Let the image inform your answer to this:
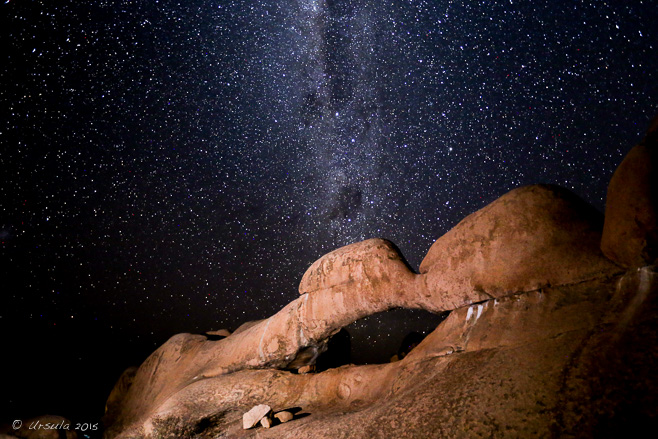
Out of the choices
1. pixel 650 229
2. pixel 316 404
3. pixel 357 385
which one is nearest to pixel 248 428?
pixel 316 404

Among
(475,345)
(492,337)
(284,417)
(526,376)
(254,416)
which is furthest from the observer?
(254,416)

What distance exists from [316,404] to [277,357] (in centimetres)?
117

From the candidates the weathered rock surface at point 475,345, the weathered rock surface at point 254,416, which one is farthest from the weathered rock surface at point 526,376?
the weathered rock surface at point 254,416

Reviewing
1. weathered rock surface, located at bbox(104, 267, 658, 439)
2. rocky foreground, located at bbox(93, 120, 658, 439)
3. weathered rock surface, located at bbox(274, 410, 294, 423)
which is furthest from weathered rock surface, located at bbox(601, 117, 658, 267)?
weathered rock surface, located at bbox(274, 410, 294, 423)

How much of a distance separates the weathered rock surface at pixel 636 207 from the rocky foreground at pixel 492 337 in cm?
1

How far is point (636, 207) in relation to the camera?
2576 mm

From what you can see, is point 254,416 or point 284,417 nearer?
point 284,417

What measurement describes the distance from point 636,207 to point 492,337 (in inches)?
69.8

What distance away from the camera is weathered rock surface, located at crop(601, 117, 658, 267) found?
2514mm

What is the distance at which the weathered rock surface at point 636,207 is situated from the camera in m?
2.51

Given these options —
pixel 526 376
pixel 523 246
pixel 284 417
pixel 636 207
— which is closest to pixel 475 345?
pixel 526 376

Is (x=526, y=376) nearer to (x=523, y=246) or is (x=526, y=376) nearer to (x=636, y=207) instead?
(x=523, y=246)

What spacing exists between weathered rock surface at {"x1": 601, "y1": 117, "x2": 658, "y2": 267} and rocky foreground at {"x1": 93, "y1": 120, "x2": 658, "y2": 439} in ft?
0.03

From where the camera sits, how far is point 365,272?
15.4 ft
